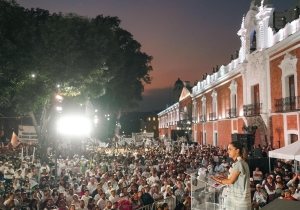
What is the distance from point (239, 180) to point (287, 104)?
53.7 feet

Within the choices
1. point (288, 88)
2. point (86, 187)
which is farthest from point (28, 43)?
point (288, 88)

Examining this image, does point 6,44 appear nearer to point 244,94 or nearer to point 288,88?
point 288,88

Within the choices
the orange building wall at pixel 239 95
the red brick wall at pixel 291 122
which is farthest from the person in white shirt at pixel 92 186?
the orange building wall at pixel 239 95

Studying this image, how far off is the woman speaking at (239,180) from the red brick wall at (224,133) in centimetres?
2626

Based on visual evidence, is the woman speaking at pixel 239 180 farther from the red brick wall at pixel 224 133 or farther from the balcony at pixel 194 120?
the balcony at pixel 194 120

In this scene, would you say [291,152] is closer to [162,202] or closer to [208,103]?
[162,202]

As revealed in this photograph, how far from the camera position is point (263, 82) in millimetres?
22141

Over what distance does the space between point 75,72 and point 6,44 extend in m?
4.67

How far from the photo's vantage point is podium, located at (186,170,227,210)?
645 centimetres

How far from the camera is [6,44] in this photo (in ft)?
51.6

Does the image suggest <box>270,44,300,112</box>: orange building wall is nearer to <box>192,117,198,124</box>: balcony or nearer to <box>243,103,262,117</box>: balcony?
<box>243,103,262,117</box>: balcony

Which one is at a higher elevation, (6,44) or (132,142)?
(6,44)

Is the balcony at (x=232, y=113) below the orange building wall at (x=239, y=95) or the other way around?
below

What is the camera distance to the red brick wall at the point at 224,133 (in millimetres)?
30172
